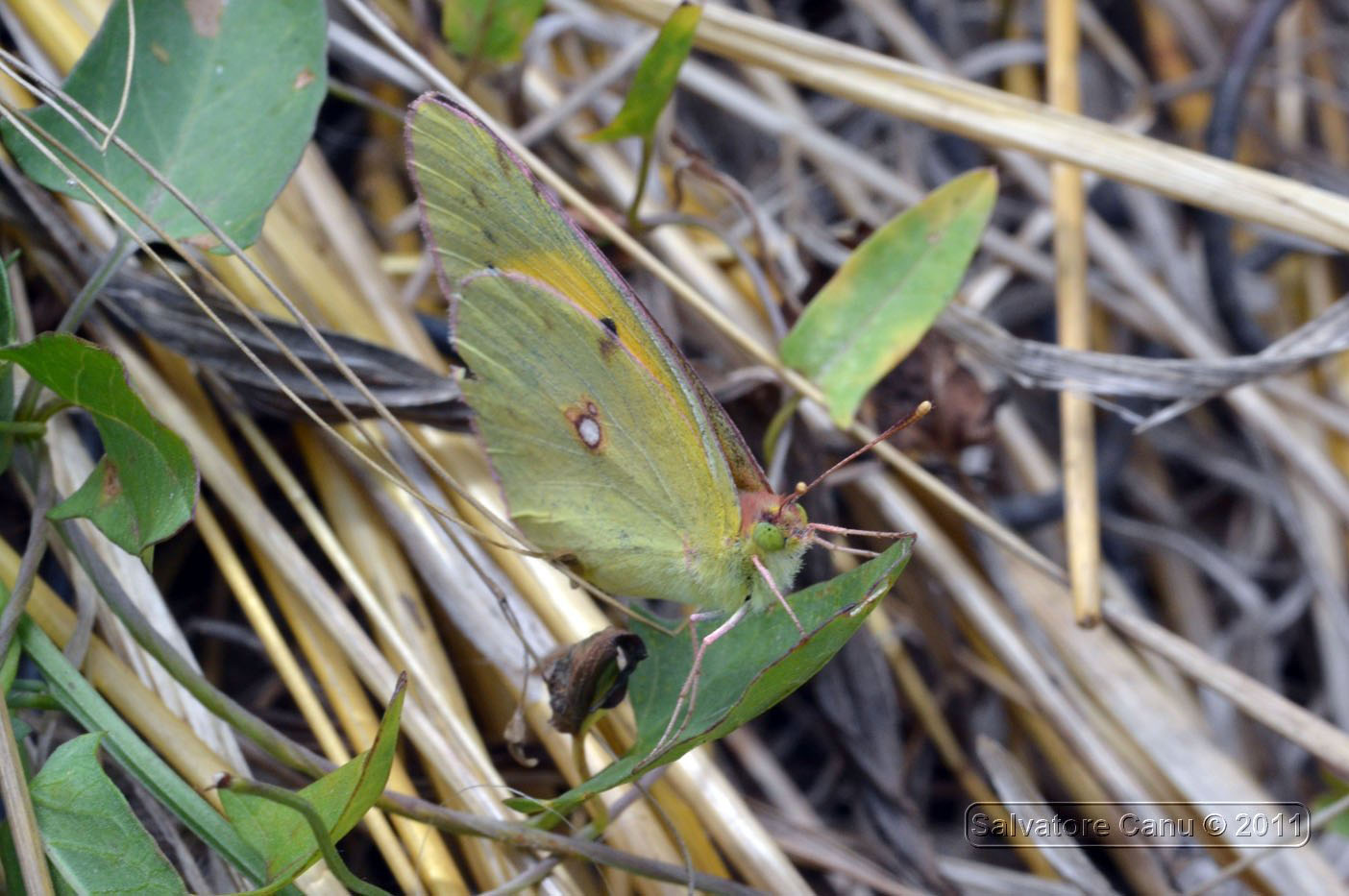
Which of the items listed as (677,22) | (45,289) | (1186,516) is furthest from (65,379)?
(1186,516)

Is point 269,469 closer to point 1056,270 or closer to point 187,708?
point 187,708

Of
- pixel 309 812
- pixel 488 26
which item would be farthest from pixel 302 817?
pixel 488 26

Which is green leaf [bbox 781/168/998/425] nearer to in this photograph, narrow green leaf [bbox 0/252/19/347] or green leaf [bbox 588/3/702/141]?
green leaf [bbox 588/3/702/141]

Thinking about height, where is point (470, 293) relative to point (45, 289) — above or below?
below

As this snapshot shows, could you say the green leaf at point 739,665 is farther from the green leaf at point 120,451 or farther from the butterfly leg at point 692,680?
the green leaf at point 120,451

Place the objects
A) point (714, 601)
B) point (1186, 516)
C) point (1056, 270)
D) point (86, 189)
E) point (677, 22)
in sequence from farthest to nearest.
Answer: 1. point (1186, 516)
2. point (1056, 270)
3. point (677, 22)
4. point (714, 601)
5. point (86, 189)

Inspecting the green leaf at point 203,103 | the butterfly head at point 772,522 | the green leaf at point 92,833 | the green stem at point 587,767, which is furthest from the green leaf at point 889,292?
the green leaf at point 92,833
